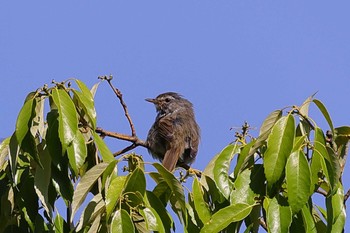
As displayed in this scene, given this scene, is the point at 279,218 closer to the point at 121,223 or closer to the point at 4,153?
the point at 121,223

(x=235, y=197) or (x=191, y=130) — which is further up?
(x=191, y=130)

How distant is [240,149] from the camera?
4.62 metres

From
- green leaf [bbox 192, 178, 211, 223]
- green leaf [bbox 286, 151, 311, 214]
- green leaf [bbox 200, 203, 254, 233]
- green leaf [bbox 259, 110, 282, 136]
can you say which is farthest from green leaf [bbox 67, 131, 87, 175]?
green leaf [bbox 286, 151, 311, 214]

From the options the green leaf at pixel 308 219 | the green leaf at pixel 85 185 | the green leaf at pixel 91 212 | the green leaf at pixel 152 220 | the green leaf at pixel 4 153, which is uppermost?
the green leaf at pixel 4 153

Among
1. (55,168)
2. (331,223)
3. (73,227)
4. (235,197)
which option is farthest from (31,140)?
(331,223)

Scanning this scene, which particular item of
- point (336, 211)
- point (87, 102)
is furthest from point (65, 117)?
A: point (336, 211)

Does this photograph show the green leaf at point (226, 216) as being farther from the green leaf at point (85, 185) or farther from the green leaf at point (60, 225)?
the green leaf at point (60, 225)

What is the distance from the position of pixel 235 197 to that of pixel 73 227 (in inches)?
39.4

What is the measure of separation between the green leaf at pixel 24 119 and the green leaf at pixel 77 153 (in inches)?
9.6

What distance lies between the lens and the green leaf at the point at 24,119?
439 cm

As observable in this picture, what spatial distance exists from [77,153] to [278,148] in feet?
3.38

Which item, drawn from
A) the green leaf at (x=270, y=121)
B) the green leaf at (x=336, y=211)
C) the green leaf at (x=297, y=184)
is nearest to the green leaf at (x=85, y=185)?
the green leaf at (x=270, y=121)

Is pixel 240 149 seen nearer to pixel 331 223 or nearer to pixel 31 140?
pixel 331 223

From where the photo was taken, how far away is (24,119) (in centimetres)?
444
